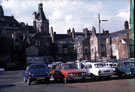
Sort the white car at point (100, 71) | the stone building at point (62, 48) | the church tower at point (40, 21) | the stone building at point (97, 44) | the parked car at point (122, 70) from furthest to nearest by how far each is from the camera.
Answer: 1. the church tower at point (40, 21)
2. the stone building at point (62, 48)
3. the stone building at point (97, 44)
4. the parked car at point (122, 70)
5. the white car at point (100, 71)

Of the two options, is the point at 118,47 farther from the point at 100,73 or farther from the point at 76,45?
the point at 100,73

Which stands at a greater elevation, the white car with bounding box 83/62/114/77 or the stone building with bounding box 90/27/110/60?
the stone building with bounding box 90/27/110/60

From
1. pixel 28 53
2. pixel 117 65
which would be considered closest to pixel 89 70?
pixel 117 65

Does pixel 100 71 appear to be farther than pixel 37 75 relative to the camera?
Yes

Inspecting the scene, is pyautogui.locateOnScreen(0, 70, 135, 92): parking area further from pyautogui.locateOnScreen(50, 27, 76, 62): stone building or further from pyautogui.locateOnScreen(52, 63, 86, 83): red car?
pyautogui.locateOnScreen(50, 27, 76, 62): stone building

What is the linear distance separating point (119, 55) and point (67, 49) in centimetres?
2205

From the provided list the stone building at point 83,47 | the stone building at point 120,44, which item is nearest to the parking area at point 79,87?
the stone building at point 120,44

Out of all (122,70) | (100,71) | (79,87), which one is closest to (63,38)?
(122,70)

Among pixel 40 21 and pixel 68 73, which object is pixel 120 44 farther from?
pixel 68 73

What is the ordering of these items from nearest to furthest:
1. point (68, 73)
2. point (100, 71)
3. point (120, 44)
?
1. point (68, 73)
2. point (100, 71)
3. point (120, 44)

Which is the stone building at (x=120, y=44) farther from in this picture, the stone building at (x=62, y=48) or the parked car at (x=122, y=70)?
the parked car at (x=122, y=70)

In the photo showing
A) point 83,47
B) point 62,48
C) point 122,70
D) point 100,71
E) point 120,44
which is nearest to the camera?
point 100,71

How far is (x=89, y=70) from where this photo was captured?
2169cm

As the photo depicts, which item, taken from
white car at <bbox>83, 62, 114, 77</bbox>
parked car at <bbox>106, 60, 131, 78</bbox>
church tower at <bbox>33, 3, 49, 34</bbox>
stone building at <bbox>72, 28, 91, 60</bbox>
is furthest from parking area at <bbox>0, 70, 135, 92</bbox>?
church tower at <bbox>33, 3, 49, 34</bbox>
